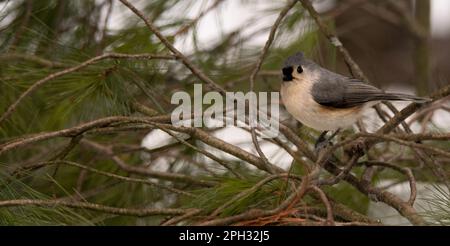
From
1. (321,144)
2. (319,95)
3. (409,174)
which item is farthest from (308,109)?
(409,174)

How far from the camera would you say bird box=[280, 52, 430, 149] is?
1.97 metres

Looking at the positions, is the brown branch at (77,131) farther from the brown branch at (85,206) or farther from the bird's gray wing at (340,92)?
the bird's gray wing at (340,92)

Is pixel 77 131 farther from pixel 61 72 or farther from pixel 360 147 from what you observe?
pixel 360 147

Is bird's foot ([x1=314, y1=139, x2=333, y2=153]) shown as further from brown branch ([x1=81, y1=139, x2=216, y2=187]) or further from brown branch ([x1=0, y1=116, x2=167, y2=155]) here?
brown branch ([x1=0, y1=116, x2=167, y2=155])

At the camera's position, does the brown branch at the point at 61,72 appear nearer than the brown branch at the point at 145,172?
Yes

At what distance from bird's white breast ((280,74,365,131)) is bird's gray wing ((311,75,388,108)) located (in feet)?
0.05

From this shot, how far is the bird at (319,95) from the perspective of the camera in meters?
1.97

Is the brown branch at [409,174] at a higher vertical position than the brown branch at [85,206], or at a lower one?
higher

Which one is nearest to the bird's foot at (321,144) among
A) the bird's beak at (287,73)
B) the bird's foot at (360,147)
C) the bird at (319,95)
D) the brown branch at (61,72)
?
the bird at (319,95)

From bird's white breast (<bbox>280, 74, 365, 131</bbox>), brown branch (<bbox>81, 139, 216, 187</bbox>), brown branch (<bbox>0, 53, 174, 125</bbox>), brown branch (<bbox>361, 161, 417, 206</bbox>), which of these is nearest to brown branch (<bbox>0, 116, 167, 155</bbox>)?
brown branch (<bbox>0, 53, 174, 125</bbox>)

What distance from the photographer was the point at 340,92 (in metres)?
2.00

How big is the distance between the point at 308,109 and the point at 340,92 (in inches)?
3.7

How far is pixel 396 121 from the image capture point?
65.2 inches
